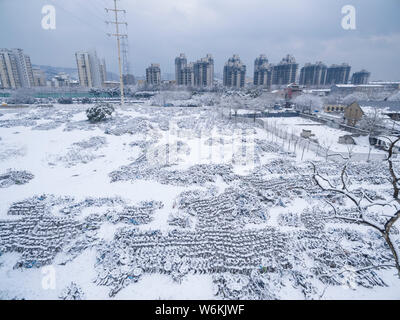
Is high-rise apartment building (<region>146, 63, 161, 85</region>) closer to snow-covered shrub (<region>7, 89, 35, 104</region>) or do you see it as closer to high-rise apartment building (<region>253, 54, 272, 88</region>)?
snow-covered shrub (<region>7, 89, 35, 104</region>)

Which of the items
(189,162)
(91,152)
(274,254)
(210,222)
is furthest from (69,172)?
(274,254)

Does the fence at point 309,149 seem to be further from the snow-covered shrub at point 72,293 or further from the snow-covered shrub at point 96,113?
the snow-covered shrub at point 96,113

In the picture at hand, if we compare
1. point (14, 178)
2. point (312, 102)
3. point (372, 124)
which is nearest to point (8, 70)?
point (14, 178)

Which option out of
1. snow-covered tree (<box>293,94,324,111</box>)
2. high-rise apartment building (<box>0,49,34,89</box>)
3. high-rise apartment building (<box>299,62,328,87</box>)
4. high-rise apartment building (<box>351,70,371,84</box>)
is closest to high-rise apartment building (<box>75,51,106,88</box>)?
high-rise apartment building (<box>0,49,34,89</box>)

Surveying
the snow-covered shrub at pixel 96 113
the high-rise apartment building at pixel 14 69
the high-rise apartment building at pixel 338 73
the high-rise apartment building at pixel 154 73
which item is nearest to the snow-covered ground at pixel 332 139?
the snow-covered shrub at pixel 96 113

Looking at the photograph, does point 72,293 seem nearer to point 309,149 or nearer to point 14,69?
point 309,149
